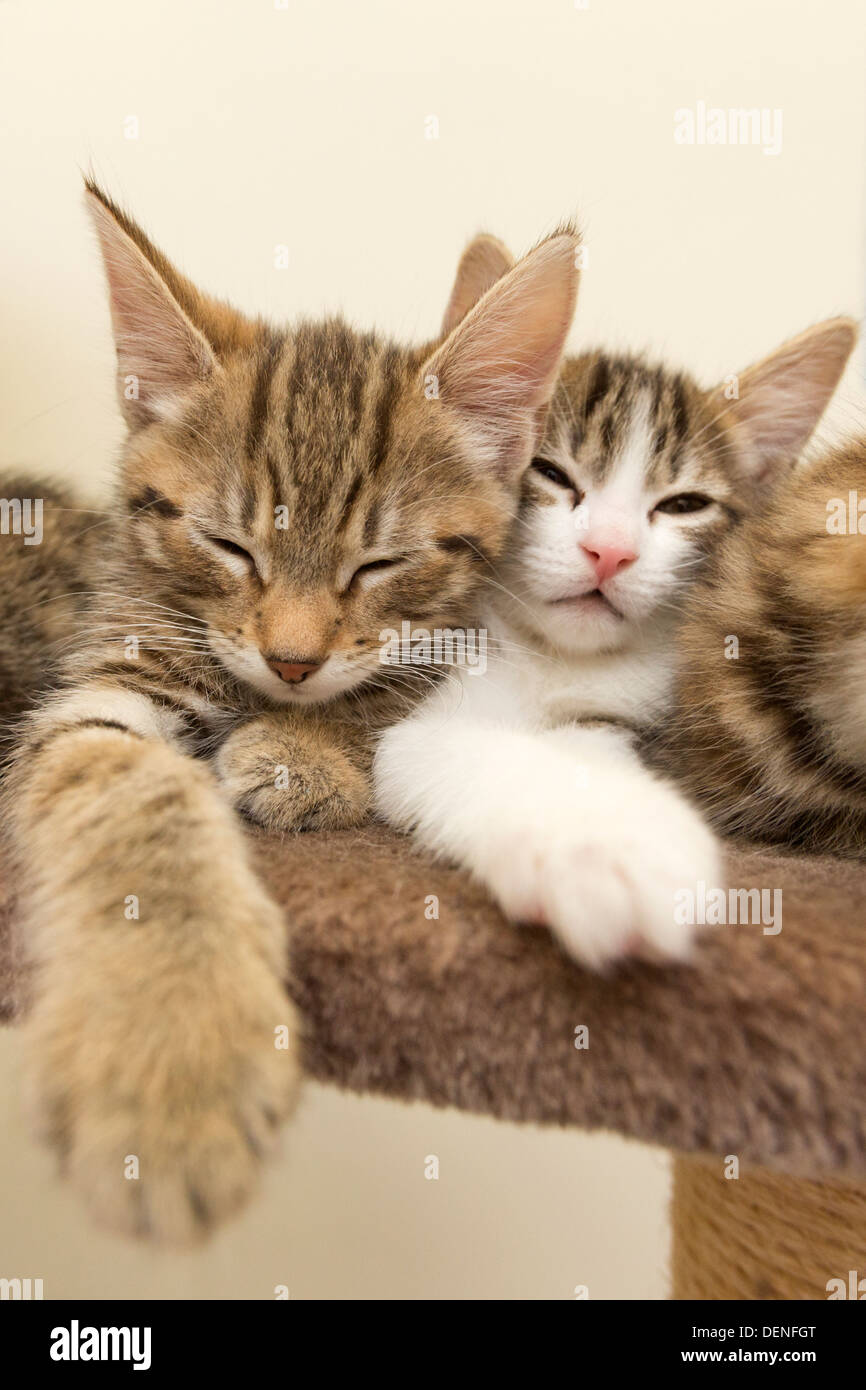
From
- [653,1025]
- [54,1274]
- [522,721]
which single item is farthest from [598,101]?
[54,1274]

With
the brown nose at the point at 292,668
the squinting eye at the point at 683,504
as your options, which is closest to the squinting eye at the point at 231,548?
the brown nose at the point at 292,668

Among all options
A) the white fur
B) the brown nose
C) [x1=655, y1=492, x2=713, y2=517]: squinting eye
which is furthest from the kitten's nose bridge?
[x1=655, y1=492, x2=713, y2=517]: squinting eye

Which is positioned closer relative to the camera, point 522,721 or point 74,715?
point 74,715

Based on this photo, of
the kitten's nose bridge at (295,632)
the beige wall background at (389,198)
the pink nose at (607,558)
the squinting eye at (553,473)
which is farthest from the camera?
the beige wall background at (389,198)

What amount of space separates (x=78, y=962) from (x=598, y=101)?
1.68 metres

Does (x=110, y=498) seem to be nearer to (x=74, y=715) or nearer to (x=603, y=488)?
(x=74, y=715)

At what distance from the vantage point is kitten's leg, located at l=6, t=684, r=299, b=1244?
1.48 feet

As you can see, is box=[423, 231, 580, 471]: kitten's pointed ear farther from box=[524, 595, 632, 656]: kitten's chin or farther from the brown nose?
the brown nose

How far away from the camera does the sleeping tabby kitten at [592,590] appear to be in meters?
0.74

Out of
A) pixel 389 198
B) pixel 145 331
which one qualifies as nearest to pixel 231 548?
pixel 145 331

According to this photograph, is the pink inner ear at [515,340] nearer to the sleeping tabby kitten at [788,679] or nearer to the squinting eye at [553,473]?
the squinting eye at [553,473]

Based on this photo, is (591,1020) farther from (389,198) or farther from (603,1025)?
(389,198)

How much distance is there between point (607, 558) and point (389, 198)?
1050 mm

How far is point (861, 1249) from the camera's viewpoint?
955mm
